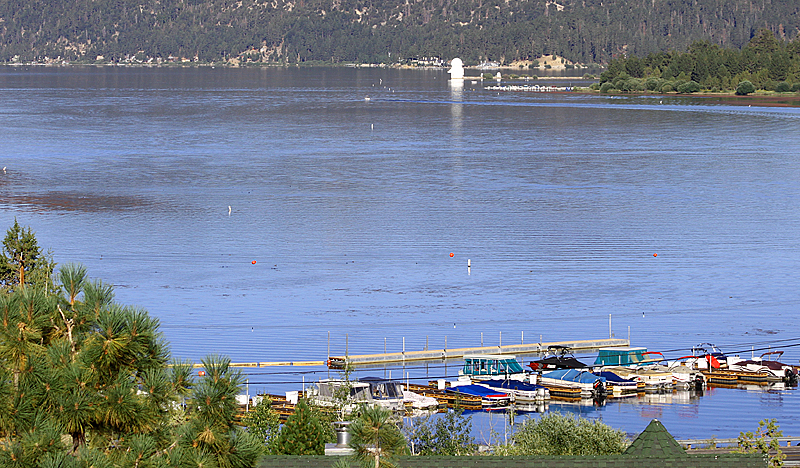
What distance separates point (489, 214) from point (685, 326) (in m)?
30.5

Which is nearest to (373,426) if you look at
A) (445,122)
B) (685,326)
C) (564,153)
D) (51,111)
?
(685,326)

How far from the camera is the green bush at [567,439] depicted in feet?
92.1

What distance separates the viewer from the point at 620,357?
47.2m

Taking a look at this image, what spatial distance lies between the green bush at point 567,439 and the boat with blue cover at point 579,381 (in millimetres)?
13514

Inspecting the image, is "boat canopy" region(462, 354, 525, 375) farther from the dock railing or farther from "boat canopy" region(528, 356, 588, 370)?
the dock railing

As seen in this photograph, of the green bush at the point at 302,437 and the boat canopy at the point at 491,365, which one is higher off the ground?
the green bush at the point at 302,437

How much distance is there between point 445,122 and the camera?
173250 mm

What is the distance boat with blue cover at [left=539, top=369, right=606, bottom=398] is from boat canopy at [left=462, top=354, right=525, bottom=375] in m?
1.51

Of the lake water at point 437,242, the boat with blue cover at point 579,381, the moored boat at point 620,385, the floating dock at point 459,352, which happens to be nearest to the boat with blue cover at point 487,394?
the lake water at point 437,242

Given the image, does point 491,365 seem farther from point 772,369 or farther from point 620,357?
point 772,369

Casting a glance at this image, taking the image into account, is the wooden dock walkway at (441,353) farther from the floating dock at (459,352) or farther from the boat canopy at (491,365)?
the boat canopy at (491,365)

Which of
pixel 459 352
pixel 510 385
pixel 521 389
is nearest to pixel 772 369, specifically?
pixel 521 389

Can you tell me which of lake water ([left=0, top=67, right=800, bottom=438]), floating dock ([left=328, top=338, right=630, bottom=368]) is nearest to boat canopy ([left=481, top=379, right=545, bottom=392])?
lake water ([left=0, top=67, right=800, bottom=438])

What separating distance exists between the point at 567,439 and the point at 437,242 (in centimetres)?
4245
